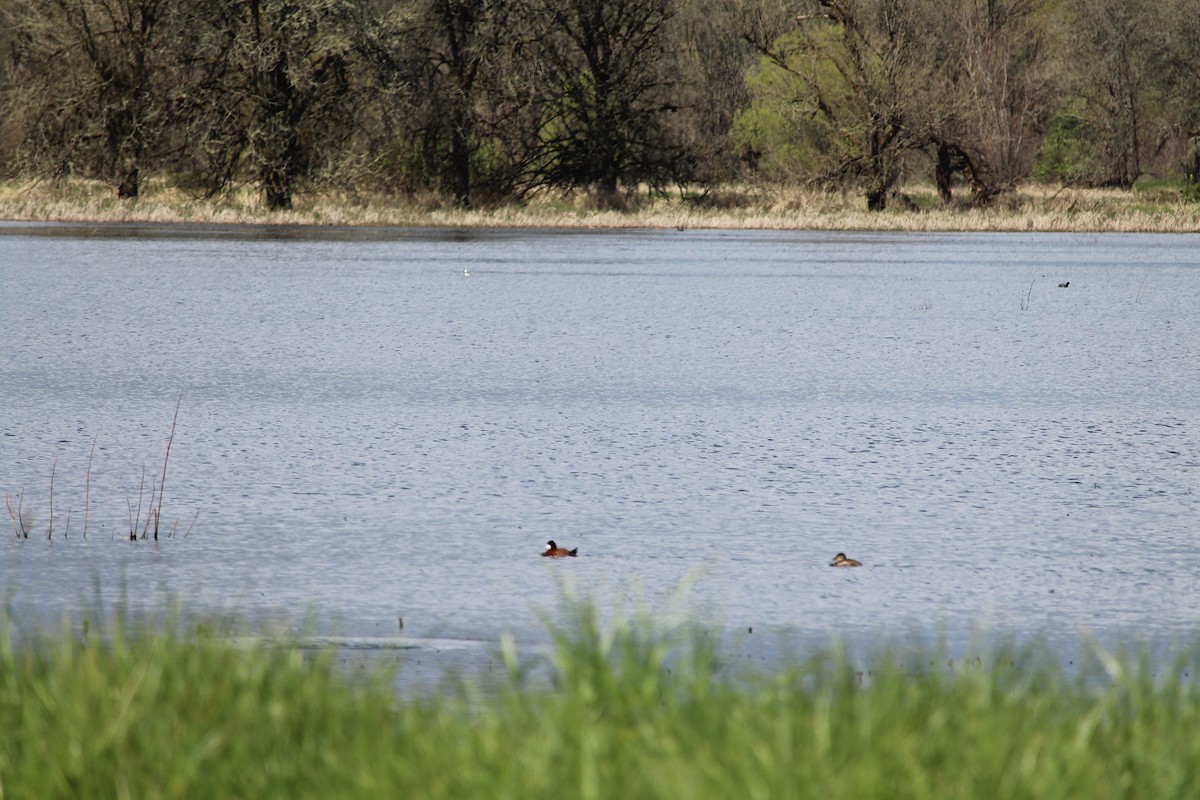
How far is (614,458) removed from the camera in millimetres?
11391

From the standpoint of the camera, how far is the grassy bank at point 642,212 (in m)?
48.3

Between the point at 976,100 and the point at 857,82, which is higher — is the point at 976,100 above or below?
below

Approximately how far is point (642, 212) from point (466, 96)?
23.2ft

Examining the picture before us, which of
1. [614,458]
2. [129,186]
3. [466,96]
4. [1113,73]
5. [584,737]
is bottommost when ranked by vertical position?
[614,458]

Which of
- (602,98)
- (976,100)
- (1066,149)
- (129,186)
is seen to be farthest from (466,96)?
(1066,149)

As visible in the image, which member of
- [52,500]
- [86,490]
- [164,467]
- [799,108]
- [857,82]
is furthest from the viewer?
[799,108]

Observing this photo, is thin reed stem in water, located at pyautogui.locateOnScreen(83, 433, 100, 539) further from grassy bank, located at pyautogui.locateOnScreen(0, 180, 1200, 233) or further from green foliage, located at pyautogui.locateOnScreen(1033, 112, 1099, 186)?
green foliage, located at pyautogui.locateOnScreen(1033, 112, 1099, 186)

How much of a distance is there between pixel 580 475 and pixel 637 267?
76.5 ft

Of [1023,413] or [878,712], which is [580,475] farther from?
[878,712]

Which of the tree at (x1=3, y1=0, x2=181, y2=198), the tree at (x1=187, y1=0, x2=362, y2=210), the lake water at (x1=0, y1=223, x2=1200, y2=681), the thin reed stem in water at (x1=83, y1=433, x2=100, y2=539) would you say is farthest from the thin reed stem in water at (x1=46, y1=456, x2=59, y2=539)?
the tree at (x1=3, y1=0, x2=181, y2=198)

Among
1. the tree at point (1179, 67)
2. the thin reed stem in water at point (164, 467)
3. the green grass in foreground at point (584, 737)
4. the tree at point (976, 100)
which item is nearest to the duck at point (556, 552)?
the thin reed stem in water at point (164, 467)

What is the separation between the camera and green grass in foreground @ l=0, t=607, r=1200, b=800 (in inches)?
153

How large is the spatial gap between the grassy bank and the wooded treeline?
0.81 m

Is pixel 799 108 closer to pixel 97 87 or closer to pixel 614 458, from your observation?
pixel 97 87
